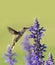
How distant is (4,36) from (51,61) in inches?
1171

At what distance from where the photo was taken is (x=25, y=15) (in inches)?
1854

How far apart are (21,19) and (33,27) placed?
3721 centimetres

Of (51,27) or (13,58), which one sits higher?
(51,27)

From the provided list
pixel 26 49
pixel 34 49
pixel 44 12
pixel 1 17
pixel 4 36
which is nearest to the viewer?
pixel 34 49

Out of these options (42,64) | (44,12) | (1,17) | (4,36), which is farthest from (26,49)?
(44,12)

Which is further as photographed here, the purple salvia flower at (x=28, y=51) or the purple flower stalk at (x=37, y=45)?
the purple salvia flower at (x=28, y=51)

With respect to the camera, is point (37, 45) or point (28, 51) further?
point (28, 51)

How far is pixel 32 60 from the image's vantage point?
263 inches

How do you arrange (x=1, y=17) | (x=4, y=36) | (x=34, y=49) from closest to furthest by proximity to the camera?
(x=34, y=49) < (x=4, y=36) < (x=1, y=17)

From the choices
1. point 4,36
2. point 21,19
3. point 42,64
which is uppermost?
point 21,19

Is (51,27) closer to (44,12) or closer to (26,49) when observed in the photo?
(44,12)

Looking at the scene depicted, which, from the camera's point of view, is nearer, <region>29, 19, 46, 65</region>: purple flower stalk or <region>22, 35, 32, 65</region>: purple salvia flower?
<region>29, 19, 46, 65</region>: purple flower stalk

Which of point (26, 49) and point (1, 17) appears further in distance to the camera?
point (1, 17)

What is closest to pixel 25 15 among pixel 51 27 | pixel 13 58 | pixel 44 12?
pixel 44 12
